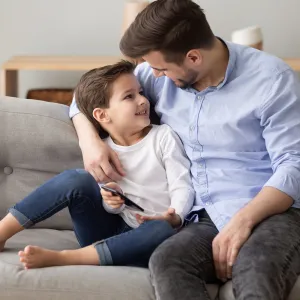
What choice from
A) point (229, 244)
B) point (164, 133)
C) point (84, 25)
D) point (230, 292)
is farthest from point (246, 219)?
point (84, 25)

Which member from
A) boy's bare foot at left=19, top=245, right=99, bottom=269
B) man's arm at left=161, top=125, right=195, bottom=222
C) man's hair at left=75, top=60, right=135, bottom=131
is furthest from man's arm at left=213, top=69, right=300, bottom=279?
man's hair at left=75, top=60, right=135, bottom=131

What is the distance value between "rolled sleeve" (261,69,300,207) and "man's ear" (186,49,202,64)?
0.22 metres

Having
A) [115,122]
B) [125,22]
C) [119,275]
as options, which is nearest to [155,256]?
[119,275]

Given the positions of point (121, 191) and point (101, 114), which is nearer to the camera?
point (121, 191)

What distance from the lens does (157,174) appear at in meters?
1.96

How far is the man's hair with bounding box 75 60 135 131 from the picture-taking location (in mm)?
2014

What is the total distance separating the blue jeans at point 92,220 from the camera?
1.75m

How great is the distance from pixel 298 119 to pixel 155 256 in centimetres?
52

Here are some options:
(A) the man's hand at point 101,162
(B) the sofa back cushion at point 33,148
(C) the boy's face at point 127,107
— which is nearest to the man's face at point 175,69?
(C) the boy's face at point 127,107

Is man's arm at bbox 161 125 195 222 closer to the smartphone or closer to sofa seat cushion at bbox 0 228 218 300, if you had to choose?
the smartphone

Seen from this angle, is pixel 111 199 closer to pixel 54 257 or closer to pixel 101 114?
pixel 54 257

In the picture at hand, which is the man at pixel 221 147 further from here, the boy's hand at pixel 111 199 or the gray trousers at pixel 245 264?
the boy's hand at pixel 111 199

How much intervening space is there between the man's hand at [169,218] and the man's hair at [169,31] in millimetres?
408

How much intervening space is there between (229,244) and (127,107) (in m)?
0.54
